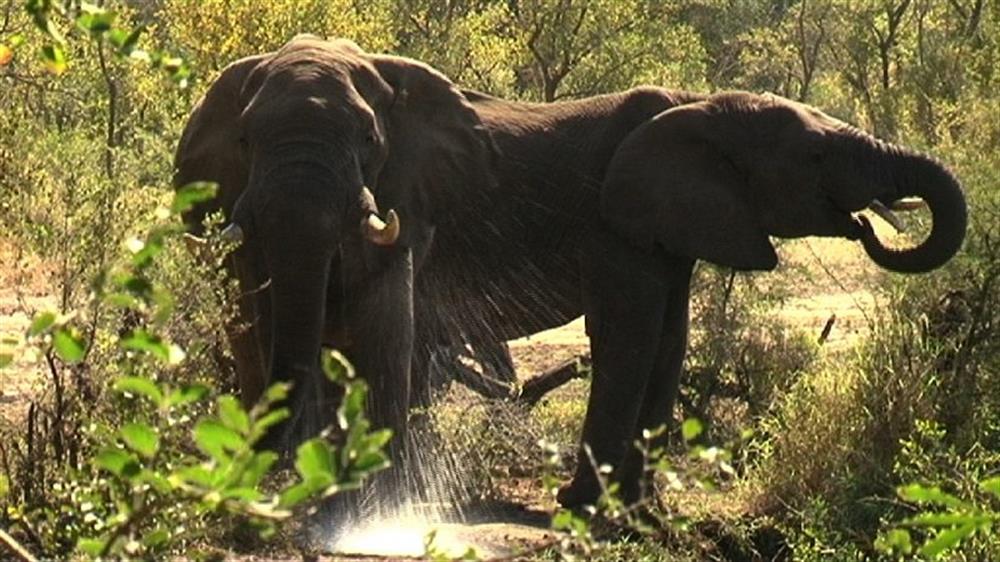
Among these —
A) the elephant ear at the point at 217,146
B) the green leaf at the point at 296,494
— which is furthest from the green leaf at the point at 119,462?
the elephant ear at the point at 217,146

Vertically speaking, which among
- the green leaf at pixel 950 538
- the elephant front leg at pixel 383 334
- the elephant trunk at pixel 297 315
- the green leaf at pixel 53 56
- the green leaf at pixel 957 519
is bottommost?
the elephant front leg at pixel 383 334

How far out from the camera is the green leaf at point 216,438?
3064mm

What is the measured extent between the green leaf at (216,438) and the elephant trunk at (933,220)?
25.5 ft

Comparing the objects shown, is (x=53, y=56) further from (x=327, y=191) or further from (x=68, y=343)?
(x=327, y=191)

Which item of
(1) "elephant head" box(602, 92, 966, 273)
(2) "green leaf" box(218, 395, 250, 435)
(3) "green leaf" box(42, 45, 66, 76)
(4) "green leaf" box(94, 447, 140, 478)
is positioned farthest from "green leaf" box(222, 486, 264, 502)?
(1) "elephant head" box(602, 92, 966, 273)

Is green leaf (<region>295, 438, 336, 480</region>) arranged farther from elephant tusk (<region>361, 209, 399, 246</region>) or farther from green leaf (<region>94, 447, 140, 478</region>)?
elephant tusk (<region>361, 209, 399, 246</region>)

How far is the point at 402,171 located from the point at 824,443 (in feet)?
7.41

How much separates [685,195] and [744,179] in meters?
0.34

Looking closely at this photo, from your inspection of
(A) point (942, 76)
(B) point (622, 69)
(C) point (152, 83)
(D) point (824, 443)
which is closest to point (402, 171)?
(D) point (824, 443)

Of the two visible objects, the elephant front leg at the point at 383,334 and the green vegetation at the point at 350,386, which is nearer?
the green vegetation at the point at 350,386

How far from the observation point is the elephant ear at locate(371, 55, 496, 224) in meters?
10.4

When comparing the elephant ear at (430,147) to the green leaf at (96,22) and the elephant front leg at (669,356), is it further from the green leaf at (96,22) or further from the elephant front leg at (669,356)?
the green leaf at (96,22)

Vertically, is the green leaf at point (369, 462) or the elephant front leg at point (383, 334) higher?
the green leaf at point (369, 462)

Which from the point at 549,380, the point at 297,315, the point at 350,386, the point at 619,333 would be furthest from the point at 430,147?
the point at 350,386
